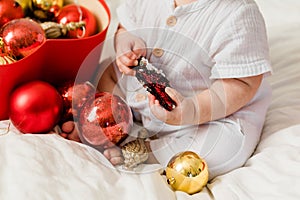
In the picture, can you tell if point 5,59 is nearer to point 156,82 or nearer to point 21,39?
point 21,39

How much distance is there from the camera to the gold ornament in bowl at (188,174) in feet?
2.83

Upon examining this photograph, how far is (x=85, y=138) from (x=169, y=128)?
0.17 meters

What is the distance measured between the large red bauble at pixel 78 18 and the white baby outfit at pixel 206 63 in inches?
6.2

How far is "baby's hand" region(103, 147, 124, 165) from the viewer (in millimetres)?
912

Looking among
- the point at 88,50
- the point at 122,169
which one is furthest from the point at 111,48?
the point at 122,169

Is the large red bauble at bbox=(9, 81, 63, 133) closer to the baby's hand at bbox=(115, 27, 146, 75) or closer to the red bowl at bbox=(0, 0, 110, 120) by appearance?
the red bowl at bbox=(0, 0, 110, 120)

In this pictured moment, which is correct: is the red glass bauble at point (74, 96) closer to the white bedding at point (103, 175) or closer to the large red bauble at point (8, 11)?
the white bedding at point (103, 175)

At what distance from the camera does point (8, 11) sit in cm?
112

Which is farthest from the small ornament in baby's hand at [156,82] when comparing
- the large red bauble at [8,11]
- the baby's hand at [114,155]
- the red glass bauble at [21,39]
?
the large red bauble at [8,11]

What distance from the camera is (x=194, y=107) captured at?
0.95 m

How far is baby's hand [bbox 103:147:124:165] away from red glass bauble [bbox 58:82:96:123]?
0.36 feet

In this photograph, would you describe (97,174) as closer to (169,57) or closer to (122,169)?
(122,169)

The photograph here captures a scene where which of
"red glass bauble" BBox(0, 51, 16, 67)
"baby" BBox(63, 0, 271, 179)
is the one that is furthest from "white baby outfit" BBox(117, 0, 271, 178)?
"red glass bauble" BBox(0, 51, 16, 67)

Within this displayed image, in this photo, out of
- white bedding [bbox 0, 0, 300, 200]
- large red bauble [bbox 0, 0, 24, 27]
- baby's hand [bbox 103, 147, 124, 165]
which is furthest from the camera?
large red bauble [bbox 0, 0, 24, 27]
